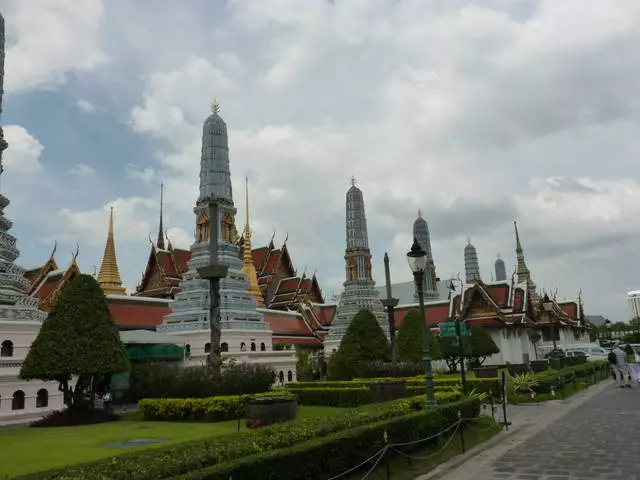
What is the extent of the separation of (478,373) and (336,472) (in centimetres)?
1900

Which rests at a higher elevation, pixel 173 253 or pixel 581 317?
pixel 173 253

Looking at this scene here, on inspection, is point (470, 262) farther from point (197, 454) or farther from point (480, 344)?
point (197, 454)

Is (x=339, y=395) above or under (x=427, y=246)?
under

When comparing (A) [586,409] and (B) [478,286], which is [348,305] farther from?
(A) [586,409]

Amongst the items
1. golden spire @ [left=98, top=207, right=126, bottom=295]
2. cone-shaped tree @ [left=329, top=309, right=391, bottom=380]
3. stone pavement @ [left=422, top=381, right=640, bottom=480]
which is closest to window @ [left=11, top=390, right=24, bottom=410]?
cone-shaped tree @ [left=329, top=309, right=391, bottom=380]

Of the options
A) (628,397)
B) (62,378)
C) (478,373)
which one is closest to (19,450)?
(62,378)

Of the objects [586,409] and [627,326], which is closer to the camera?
[586,409]

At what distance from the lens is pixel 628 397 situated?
2269 centimetres

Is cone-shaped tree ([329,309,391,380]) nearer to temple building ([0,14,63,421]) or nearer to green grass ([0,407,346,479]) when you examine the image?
green grass ([0,407,346,479])

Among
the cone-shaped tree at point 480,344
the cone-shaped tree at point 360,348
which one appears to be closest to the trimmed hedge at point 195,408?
the cone-shaped tree at point 360,348

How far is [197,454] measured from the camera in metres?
7.76

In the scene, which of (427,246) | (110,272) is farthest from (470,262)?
(110,272)

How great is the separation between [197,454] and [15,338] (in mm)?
16299

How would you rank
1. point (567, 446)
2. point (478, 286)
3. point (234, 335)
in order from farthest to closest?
point (478, 286)
point (234, 335)
point (567, 446)
